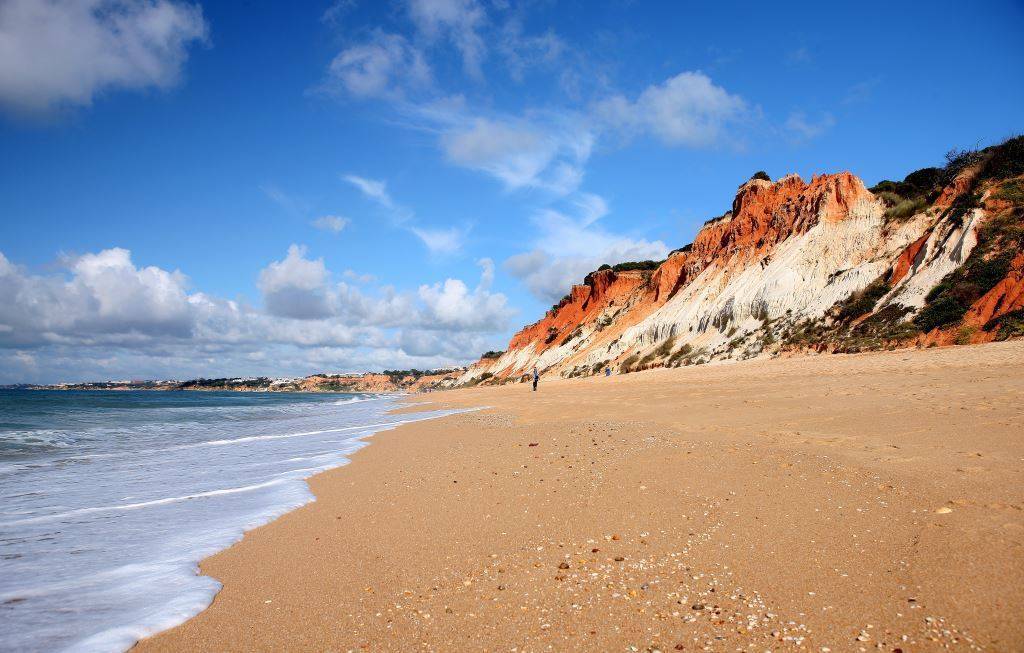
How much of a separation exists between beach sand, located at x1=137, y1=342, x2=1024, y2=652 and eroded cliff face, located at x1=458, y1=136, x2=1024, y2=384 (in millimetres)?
16373

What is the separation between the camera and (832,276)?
31.2 m

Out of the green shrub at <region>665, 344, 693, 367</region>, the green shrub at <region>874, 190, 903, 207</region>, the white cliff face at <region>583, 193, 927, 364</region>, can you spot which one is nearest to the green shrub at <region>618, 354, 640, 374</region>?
the white cliff face at <region>583, 193, 927, 364</region>

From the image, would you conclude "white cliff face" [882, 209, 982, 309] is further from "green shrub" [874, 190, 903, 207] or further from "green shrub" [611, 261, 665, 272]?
"green shrub" [611, 261, 665, 272]

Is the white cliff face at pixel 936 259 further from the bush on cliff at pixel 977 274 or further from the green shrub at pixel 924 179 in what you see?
the green shrub at pixel 924 179

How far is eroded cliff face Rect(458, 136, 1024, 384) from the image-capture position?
69.9ft

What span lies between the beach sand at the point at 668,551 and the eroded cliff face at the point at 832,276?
645 inches

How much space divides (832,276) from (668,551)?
33.1m

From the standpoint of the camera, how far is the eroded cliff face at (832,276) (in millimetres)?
21297

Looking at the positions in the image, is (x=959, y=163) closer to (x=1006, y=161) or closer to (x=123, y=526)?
(x=1006, y=161)

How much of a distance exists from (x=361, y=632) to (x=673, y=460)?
498 centimetres

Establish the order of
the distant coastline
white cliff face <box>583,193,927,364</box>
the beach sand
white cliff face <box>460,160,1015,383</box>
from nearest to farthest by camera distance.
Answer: the beach sand, white cliff face <box>460,160,1015,383</box>, white cliff face <box>583,193,927,364</box>, the distant coastline

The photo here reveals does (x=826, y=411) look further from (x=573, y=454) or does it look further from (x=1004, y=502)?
(x=1004, y=502)

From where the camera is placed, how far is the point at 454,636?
3053 millimetres

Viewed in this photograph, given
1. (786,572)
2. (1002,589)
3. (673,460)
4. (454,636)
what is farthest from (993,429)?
(454,636)
